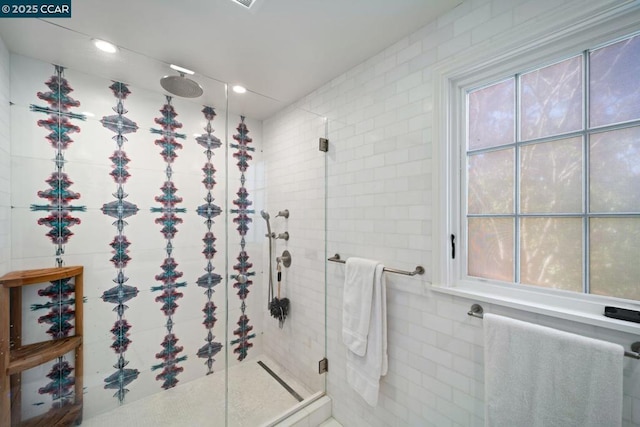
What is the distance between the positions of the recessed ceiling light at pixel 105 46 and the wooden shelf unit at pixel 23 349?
144 centimetres

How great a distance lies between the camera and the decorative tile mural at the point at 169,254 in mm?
1925

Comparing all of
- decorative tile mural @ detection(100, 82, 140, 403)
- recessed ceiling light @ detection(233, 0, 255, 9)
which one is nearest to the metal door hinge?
decorative tile mural @ detection(100, 82, 140, 403)

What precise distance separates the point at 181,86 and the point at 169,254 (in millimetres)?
1331

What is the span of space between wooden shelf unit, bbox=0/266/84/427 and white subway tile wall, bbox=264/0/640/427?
4.98ft

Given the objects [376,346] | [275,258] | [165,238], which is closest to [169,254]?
[165,238]

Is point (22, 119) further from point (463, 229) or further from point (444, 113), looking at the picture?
point (463, 229)

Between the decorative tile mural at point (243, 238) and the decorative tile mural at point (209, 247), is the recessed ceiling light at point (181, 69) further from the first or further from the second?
the decorative tile mural at point (243, 238)

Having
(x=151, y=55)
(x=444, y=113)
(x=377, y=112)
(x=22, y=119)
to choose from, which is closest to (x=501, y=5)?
(x=444, y=113)

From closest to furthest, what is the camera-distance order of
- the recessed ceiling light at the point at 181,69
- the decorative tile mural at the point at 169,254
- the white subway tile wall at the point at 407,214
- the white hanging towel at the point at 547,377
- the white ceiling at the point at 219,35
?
1. the white hanging towel at the point at 547,377
2. the white subway tile wall at the point at 407,214
3. the white ceiling at the point at 219,35
4. the recessed ceiling light at the point at 181,69
5. the decorative tile mural at the point at 169,254

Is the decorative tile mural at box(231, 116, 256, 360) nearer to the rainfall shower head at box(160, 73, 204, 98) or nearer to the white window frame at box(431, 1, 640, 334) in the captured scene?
the rainfall shower head at box(160, 73, 204, 98)

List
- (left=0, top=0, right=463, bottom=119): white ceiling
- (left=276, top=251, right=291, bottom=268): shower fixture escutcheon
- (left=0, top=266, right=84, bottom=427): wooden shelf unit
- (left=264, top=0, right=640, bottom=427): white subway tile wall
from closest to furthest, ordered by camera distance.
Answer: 1. (left=264, top=0, right=640, bottom=427): white subway tile wall
2. (left=0, top=0, right=463, bottom=119): white ceiling
3. (left=0, top=266, right=84, bottom=427): wooden shelf unit
4. (left=276, top=251, right=291, bottom=268): shower fixture escutcheon

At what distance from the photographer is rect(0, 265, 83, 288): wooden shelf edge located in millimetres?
1373

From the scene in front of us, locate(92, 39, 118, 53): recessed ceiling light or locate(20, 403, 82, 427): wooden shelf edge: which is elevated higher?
locate(92, 39, 118, 53): recessed ceiling light
